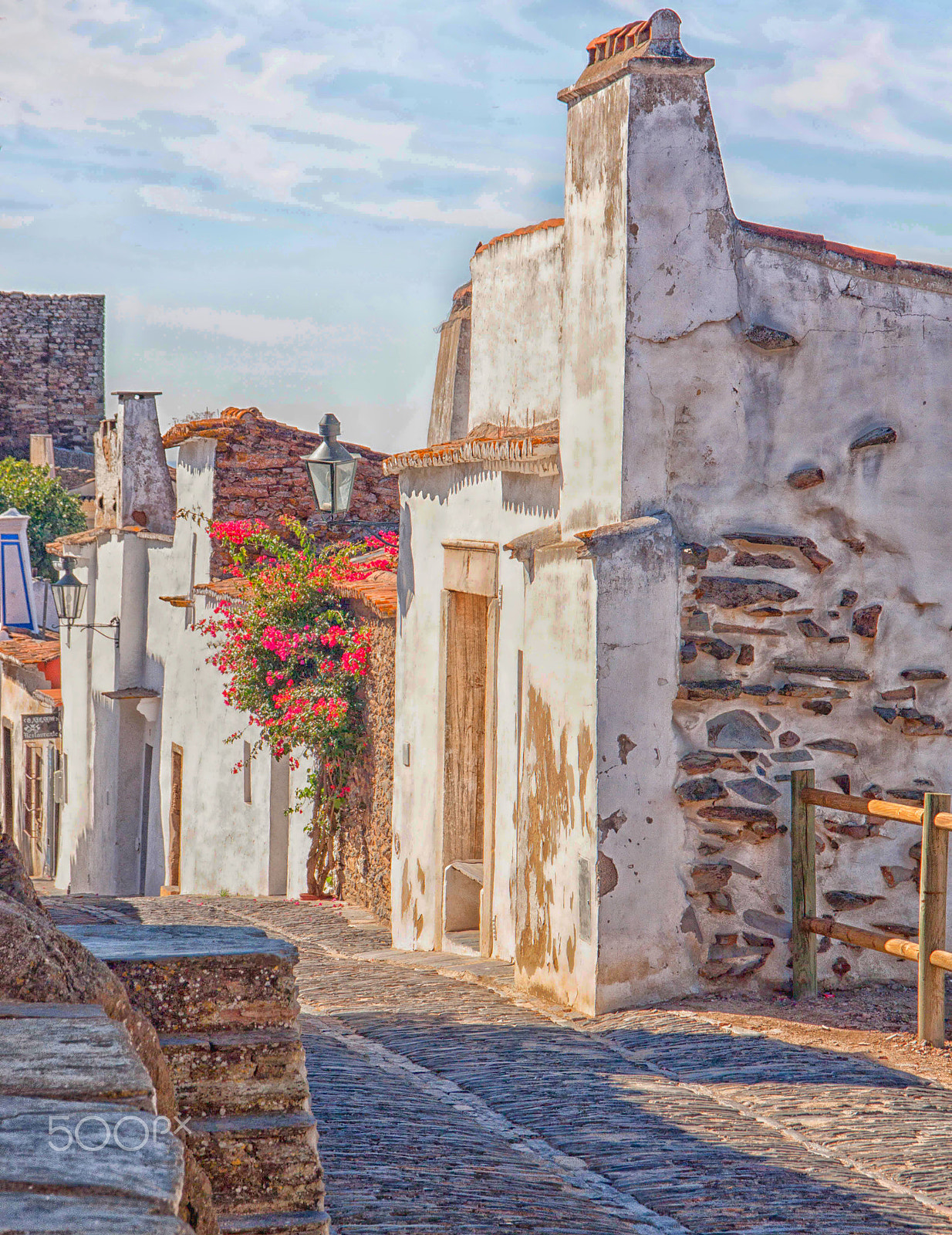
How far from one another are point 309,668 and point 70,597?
7.70 m

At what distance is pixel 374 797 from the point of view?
12.1 metres

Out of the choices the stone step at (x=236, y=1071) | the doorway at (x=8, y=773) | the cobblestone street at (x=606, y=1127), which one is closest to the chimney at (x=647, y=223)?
the cobblestone street at (x=606, y=1127)

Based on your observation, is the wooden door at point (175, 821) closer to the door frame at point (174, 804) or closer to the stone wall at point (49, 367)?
the door frame at point (174, 804)

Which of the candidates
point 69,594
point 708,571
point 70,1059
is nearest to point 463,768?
point 708,571

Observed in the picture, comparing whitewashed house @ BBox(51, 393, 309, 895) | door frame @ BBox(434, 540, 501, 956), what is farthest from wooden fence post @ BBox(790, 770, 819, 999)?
whitewashed house @ BBox(51, 393, 309, 895)

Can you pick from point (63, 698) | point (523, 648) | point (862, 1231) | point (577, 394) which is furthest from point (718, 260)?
point (63, 698)

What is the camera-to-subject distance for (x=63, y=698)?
75.1 ft

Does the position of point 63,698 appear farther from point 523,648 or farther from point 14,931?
point 14,931

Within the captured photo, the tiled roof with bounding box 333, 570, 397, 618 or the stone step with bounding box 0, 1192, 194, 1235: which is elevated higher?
the tiled roof with bounding box 333, 570, 397, 618

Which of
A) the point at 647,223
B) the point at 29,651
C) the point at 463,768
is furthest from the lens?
the point at 29,651

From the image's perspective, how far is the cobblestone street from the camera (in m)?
4.15

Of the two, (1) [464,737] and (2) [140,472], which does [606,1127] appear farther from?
(2) [140,472]

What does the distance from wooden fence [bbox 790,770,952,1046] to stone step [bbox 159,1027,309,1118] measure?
3.76m

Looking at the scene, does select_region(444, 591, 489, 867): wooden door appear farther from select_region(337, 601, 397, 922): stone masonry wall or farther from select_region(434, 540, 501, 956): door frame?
select_region(337, 601, 397, 922): stone masonry wall
